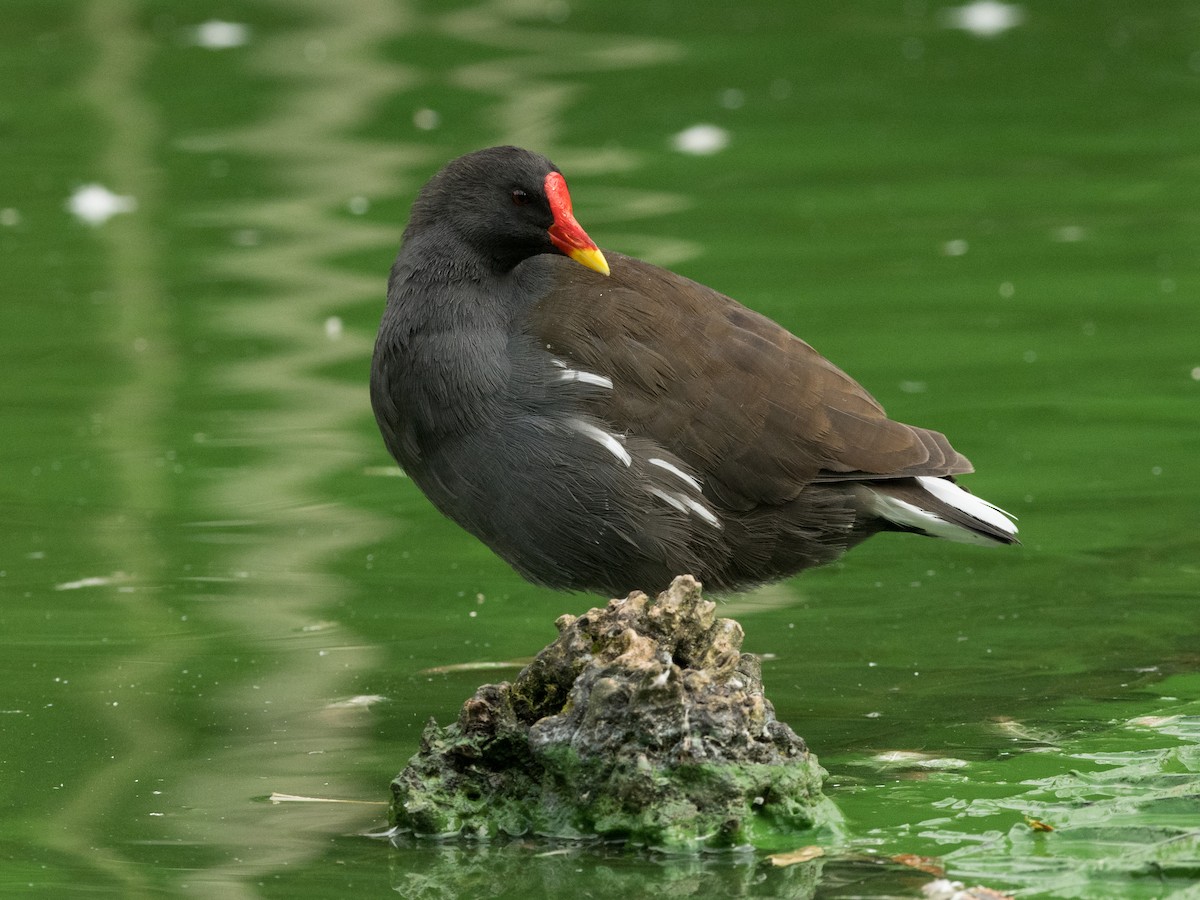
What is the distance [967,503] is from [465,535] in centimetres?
188

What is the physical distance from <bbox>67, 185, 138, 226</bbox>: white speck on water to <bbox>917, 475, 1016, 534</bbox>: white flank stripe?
572 centimetres

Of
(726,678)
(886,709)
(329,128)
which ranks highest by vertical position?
(329,128)

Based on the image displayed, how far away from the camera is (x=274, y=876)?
3.75m

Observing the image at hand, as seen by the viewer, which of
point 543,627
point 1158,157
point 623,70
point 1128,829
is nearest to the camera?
point 1128,829

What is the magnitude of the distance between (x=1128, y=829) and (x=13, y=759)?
241 centimetres

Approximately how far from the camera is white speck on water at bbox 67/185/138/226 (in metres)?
9.64

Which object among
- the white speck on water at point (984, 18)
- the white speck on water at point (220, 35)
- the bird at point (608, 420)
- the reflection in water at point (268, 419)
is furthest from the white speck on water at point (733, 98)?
the bird at point (608, 420)

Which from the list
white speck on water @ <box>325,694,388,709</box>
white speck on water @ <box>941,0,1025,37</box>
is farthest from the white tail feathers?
white speck on water @ <box>941,0,1025,37</box>

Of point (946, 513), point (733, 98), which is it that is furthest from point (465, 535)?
point (733, 98)

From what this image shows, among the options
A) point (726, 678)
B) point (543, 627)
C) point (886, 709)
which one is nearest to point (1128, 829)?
point (726, 678)

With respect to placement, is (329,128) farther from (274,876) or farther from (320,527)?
(274,876)

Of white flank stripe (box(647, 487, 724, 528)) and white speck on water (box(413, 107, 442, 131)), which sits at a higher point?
white speck on water (box(413, 107, 442, 131))

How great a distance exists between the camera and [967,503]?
16.1ft

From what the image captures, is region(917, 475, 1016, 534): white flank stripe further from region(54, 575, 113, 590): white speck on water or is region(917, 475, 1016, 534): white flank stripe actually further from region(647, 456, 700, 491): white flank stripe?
region(54, 575, 113, 590): white speck on water
